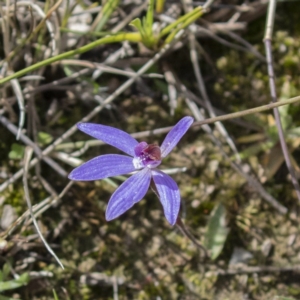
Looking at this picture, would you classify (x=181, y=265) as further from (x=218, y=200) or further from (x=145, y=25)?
(x=145, y=25)

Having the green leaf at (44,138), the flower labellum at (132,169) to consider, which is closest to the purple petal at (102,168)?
the flower labellum at (132,169)

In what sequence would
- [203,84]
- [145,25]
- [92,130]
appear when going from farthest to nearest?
[203,84], [145,25], [92,130]

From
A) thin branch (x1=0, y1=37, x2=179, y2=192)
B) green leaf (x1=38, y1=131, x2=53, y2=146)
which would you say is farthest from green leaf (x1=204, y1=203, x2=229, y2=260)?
green leaf (x1=38, y1=131, x2=53, y2=146)

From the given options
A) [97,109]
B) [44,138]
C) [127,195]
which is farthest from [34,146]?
[127,195]

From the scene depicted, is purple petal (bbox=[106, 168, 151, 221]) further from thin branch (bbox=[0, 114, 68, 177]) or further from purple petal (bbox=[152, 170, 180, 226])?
thin branch (bbox=[0, 114, 68, 177])

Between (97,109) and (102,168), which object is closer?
(102,168)

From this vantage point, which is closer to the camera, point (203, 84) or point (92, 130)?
point (92, 130)

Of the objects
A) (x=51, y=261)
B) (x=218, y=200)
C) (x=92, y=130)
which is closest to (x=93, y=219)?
(x=51, y=261)

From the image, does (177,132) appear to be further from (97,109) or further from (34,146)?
(34,146)
